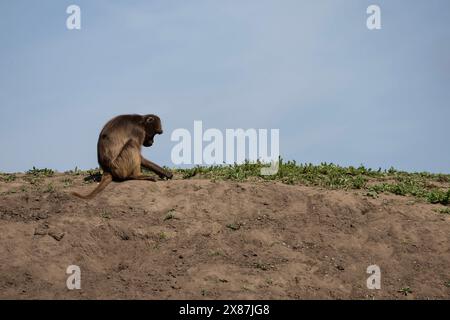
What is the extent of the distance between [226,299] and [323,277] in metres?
2.02

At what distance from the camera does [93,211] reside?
13133mm

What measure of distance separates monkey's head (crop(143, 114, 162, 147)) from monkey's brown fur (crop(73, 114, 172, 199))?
0.11 feet

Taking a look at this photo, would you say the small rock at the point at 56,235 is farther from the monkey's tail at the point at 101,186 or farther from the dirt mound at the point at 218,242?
the monkey's tail at the point at 101,186

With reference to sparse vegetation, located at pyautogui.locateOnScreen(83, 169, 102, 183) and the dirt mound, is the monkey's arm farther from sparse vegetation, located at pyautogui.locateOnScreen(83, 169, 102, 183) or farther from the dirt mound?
sparse vegetation, located at pyautogui.locateOnScreen(83, 169, 102, 183)

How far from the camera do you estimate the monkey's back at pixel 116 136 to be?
13.9 metres

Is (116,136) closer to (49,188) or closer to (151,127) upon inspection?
(151,127)

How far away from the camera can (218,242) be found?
12.5 meters

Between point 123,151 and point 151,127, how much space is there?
1.17 m

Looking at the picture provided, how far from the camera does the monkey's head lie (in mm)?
14820

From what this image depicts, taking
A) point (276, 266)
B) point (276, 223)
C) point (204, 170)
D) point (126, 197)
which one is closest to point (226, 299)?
point (276, 266)

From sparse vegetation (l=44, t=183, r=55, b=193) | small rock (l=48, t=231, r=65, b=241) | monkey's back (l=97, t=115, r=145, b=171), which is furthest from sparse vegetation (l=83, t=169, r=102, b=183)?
small rock (l=48, t=231, r=65, b=241)

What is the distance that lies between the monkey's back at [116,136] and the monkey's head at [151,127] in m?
0.20

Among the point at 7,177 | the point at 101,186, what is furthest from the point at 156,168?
the point at 7,177
